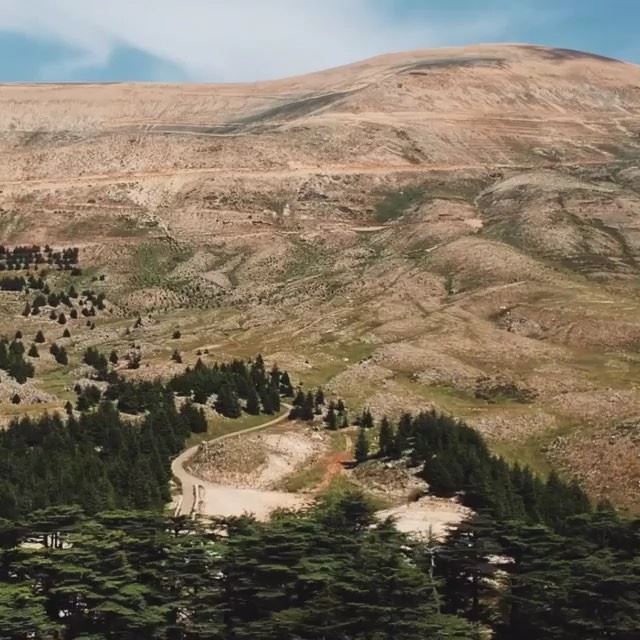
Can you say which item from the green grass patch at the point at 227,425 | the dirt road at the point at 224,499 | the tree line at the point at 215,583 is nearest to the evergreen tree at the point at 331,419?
the green grass patch at the point at 227,425

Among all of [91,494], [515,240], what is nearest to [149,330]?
[515,240]

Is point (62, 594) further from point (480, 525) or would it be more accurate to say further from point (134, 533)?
point (480, 525)

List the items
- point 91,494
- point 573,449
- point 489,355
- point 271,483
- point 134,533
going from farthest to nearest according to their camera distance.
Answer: point 489,355
point 573,449
point 271,483
point 91,494
point 134,533

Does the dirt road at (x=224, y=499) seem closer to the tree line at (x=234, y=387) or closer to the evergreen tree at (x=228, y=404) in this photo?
the evergreen tree at (x=228, y=404)

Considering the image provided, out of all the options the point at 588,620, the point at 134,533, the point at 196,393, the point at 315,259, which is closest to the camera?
the point at 588,620

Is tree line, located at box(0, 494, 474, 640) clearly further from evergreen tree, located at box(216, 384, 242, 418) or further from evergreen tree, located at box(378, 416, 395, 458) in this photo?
evergreen tree, located at box(216, 384, 242, 418)

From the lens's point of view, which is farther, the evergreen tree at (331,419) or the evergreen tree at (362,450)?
the evergreen tree at (331,419)

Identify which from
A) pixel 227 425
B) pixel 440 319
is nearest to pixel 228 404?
pixel 227 425

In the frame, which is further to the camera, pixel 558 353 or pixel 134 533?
pixel 558 353

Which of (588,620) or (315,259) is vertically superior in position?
(315,259)
